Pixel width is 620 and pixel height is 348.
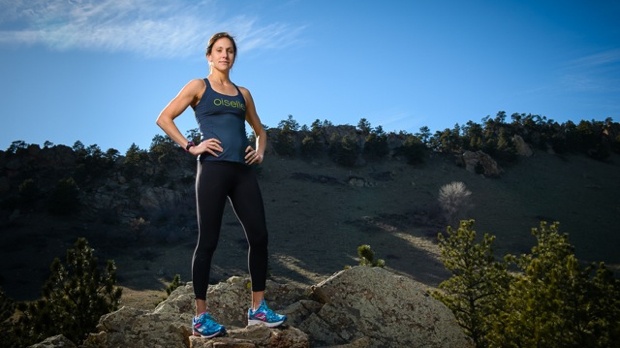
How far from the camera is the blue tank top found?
3736 mm

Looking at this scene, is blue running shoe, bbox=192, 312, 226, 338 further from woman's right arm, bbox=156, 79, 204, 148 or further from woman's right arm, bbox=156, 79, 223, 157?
woman's right arm, bbox=156, 79, 204, 148

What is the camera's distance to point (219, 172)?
144 inches

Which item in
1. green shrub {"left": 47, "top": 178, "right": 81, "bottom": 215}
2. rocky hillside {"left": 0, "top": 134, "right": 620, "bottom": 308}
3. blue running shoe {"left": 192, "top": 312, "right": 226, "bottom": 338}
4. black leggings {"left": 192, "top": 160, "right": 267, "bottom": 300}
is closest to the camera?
blue running shoe {"left": 192, "top": 312, "right": 226, "bottom": 338}

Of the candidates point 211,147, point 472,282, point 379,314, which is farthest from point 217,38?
point 472,282

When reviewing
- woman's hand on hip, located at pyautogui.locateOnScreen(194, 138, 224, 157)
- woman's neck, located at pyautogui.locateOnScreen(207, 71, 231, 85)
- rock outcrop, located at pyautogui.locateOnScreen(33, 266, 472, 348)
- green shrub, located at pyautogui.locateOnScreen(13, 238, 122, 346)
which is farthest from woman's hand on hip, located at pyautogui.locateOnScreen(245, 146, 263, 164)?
green shrub, located at pyautogui.locateOnScreen(13, 238, 122, 346)

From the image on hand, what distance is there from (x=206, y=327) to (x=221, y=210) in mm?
1079

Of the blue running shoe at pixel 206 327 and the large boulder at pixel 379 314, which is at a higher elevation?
the blue running shoe at pixel 206 327

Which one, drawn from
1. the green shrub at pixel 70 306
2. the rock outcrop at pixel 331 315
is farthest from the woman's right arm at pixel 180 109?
the green shrub at pixel 70 306

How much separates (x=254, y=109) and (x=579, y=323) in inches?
348

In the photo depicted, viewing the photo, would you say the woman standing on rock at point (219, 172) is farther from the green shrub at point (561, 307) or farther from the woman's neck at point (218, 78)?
the green shrub at point (561, 307)

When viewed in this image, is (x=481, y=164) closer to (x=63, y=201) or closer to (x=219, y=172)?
(x=63, y=201)

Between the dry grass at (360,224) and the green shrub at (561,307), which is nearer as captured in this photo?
the green shrub at (561,307)

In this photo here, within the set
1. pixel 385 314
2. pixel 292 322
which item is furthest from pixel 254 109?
pixel 385 314

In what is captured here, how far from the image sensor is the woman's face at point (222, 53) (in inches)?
159
